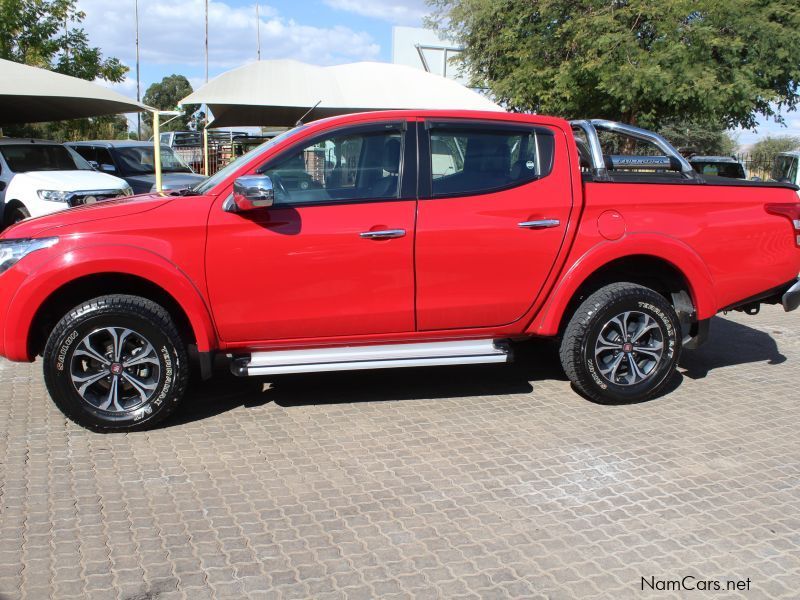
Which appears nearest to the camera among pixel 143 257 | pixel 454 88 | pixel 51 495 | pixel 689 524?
pixel 689 524

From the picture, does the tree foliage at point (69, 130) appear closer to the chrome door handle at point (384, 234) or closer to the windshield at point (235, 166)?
the windshield at point (235, 166)

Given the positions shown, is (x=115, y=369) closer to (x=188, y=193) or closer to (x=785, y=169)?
(x=188, y=193)

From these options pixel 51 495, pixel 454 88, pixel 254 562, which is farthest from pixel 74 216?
pixel 454 88

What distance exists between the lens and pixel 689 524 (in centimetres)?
366

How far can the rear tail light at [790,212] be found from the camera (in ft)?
17.9

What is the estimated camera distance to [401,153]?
196 inches

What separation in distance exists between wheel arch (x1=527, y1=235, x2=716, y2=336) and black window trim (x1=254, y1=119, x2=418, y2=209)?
1208 millimetres

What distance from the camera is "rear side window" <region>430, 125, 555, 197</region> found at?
5.02 meters

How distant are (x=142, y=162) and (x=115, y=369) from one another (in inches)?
470

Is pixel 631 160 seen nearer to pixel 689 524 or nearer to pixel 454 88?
pixel 689 524

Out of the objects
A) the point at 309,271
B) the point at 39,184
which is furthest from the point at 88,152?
the point at 309,271

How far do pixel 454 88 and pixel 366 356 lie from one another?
10.8 metres

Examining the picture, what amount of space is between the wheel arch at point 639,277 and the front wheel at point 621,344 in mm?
164

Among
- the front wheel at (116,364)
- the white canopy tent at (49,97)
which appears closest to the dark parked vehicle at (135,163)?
the white canopy tent at (49,97)
